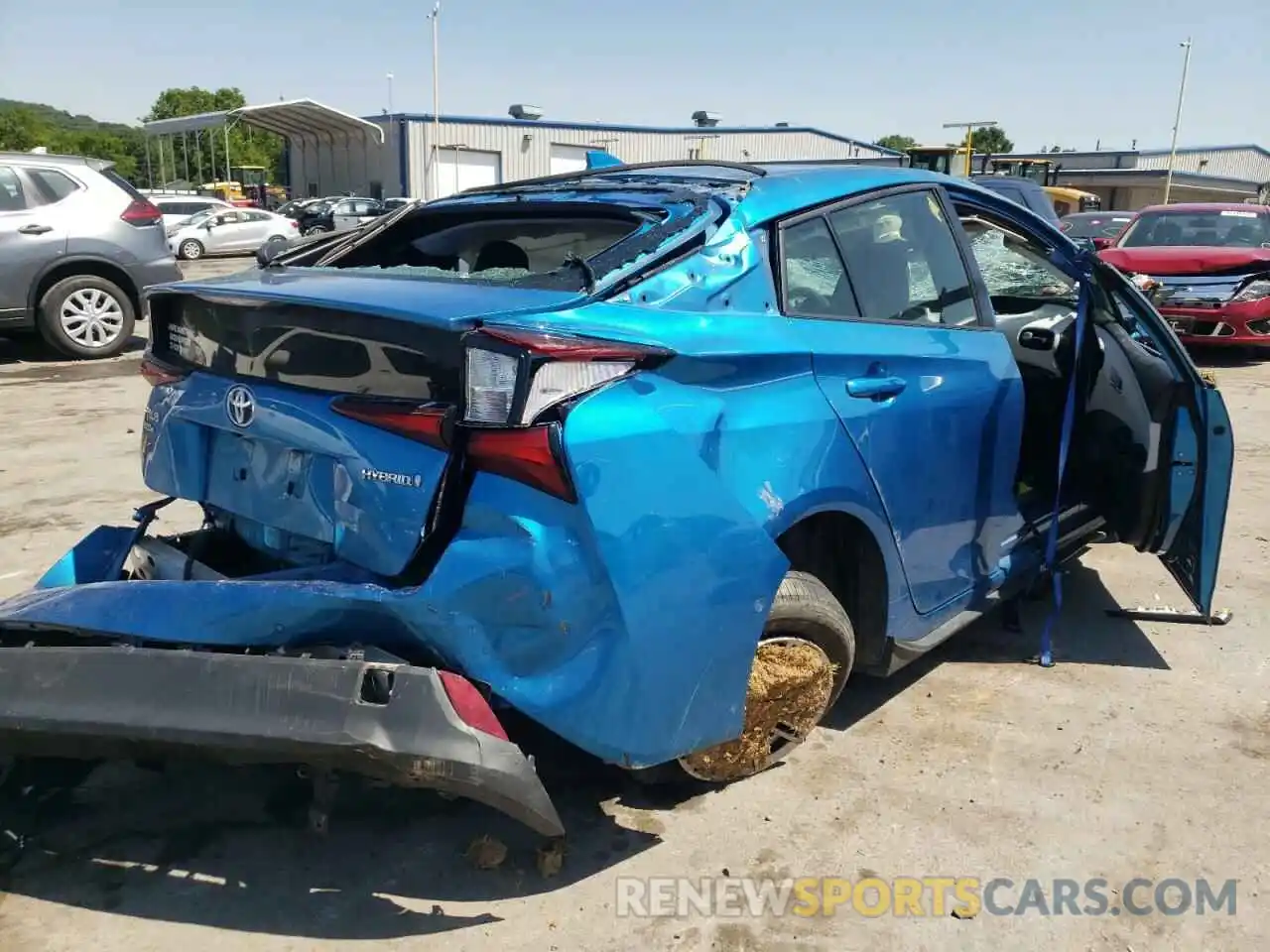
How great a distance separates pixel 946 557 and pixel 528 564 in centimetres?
167

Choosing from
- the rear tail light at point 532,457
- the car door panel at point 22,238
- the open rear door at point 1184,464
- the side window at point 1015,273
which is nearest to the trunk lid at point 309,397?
the rear tail light at point 532,457

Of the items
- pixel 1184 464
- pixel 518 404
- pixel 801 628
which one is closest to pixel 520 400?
pixel 518 404

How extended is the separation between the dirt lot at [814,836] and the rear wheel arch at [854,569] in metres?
0.38

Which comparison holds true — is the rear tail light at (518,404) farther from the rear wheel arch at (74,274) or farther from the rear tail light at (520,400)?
the rear wheel arch at (74,274)

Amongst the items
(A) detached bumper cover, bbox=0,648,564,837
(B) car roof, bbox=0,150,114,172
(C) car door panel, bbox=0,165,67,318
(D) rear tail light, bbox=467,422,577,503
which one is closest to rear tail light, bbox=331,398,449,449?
(D) rear tail light, bbox=467,422,577,503

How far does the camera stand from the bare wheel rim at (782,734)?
268cm

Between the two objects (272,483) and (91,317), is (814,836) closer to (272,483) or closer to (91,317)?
(272,483)

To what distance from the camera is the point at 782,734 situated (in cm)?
296

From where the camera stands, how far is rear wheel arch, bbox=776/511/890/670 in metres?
2.88

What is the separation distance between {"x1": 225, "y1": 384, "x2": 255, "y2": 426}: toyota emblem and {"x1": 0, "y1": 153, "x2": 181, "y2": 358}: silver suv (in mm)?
8031

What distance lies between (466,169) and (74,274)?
33761 mm

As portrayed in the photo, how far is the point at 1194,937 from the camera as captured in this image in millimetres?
2408

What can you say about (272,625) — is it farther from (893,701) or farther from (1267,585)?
(1267,585)

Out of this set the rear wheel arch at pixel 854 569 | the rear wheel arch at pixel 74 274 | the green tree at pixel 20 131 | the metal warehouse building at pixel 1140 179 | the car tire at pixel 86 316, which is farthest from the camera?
the green tree at pixel 20 131
